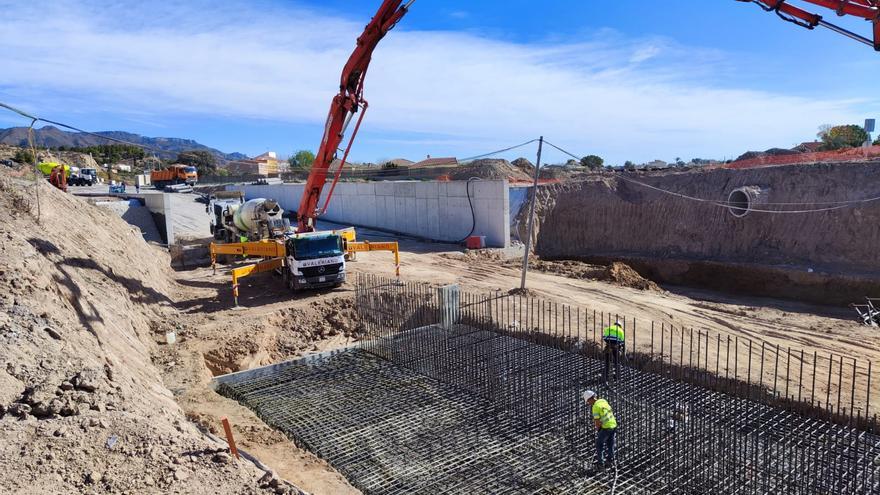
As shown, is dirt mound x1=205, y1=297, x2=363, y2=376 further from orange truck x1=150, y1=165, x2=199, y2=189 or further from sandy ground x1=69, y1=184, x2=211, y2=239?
orange truck x1=150, y1=165, x2=199, y2=189

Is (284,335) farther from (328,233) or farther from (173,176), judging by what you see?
(173,176)

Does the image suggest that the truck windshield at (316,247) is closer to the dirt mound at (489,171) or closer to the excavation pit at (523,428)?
the excavation pit at (523,428)

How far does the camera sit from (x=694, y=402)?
858 centimetres

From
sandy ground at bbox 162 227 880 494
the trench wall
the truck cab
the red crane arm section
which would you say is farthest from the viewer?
the trench wall

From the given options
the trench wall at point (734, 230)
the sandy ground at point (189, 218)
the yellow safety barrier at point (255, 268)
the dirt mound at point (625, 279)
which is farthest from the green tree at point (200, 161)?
the dirt mound at point (625, 279)

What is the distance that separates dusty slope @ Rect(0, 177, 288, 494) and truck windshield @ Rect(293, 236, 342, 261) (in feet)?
14.3

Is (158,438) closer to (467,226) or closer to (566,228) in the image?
(467,226)

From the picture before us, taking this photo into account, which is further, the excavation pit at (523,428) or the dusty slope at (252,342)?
the dusty slope at (252,342)

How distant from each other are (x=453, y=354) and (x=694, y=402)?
460 centimetres

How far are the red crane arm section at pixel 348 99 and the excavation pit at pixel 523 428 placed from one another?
22.1 feet

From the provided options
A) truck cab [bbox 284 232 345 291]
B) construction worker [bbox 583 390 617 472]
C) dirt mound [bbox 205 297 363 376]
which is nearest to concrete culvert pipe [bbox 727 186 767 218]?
truck cab [bbox 284 232 345 291]

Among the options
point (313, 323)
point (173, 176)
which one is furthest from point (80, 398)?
point (173, 176)

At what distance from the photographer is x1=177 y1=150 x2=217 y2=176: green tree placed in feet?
240

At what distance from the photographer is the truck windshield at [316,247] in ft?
48.1
